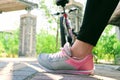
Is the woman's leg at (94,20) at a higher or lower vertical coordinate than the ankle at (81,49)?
higher

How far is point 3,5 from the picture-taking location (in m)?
10.7

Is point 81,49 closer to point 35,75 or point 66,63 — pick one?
point 66,63

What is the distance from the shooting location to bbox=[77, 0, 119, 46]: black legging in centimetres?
165

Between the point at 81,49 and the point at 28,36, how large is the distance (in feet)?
30.4

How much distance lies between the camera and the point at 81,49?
1.81m

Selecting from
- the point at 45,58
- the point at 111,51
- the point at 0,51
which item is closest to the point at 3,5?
the point at 0,51

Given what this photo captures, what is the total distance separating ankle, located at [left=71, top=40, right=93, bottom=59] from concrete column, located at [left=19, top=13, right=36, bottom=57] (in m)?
8.96

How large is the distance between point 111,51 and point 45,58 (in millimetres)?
5532

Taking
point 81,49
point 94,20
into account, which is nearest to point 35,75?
point 81,49

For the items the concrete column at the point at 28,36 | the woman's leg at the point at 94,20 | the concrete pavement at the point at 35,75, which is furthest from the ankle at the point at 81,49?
the concrete column at the point at 28,36

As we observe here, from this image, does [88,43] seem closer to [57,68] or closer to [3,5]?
[57,68]

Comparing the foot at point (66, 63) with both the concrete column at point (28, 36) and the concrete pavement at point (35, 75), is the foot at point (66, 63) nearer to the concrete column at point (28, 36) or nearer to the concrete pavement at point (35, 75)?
the concrete pavement at point (35, 75)

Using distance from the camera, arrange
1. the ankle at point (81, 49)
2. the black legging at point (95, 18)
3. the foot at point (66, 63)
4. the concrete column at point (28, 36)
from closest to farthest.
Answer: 1. the black legging at point (95, 18)
2. the ankle at point (81, 49)
3. the foot at point (66, 63)
4. the concrete column at point (28, 36)

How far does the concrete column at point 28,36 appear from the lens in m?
10.9
